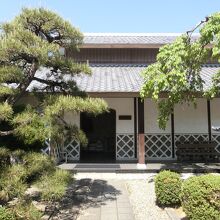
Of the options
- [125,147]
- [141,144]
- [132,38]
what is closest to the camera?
[141,144]

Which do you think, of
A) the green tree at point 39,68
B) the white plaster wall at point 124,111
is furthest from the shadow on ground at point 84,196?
the white plaster wall at point 124,111

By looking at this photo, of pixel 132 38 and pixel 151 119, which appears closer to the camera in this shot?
pixel 151 119

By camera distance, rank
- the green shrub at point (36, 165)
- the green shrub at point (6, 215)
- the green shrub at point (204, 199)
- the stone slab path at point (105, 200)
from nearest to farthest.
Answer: the green shrub at point (6, 215) → the green shrub at point (204, 199) → the green shrub at point (36, 165) → the stone slab path at point (105, 200)

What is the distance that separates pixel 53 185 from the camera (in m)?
6.60

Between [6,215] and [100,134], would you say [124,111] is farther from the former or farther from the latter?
[6,215]

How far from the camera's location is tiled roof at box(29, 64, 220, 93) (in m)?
12.9

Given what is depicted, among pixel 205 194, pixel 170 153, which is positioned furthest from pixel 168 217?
pixel 170 153

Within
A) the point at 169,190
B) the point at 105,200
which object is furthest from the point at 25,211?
the point at 169,190

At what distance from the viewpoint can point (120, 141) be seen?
1513cm

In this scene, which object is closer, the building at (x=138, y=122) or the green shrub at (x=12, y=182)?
the green shrub at (x=12, y=182)

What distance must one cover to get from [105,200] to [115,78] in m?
6.86

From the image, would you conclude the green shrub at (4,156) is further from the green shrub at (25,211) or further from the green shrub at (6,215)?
the green shrub at (6,215)

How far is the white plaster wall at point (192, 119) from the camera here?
594 inches

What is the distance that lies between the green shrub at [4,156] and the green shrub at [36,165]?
37 centimetres
